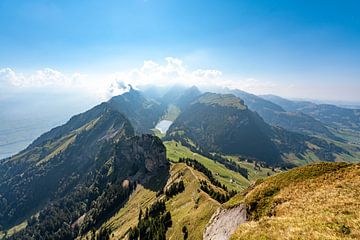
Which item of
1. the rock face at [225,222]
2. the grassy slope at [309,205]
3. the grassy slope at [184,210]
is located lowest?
the grassy slope at [184,210]

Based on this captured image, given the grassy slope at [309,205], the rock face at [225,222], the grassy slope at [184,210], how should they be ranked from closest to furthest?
the grassy slope at [309,205] < the rock face at [225,222] < the grassy slope at [184,210]

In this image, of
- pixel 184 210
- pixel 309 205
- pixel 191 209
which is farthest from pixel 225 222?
pixel 184 210

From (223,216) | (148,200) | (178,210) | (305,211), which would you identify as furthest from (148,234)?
(305,211)

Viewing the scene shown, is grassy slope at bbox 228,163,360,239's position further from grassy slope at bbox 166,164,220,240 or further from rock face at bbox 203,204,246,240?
grassy slope at bbox 166,164,220,240

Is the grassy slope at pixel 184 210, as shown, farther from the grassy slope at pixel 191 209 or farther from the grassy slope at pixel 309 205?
the grassy slope at pixel 309 205

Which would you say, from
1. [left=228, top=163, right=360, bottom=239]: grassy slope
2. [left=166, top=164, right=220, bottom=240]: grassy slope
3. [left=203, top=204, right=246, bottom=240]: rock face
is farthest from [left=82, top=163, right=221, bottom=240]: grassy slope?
[left=228, top=163, right=360, bottom=239]: grassy slope

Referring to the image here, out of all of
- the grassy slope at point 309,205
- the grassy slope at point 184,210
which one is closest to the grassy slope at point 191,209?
the grassy slope at point 184,210
